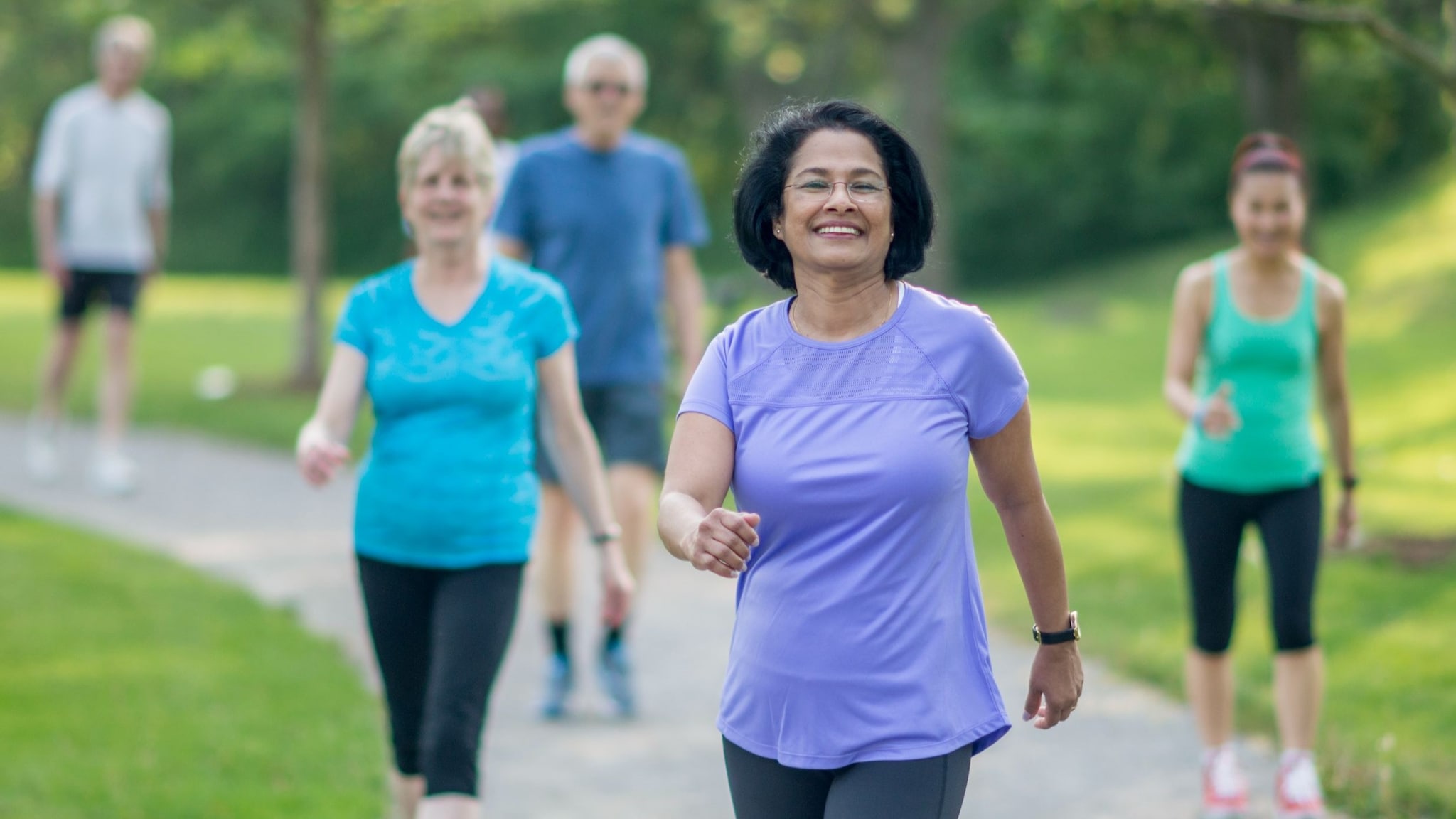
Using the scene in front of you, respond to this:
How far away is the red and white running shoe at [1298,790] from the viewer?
503 cm

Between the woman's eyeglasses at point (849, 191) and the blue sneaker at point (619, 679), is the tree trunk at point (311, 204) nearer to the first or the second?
the blue sneaker at point (619, 679)

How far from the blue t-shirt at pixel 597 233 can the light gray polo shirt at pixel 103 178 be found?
5013mm

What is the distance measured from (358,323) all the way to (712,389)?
151 cm

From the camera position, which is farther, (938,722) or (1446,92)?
(1446,92)

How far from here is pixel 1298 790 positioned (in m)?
5.06

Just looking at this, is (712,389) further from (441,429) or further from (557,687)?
(557,687)

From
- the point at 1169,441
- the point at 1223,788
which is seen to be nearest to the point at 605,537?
the point at 1223,788

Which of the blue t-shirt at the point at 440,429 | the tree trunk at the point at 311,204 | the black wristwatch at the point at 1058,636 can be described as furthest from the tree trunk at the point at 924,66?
the black wristwatch at the point at 1058,636

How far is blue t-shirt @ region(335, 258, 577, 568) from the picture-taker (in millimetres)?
4289

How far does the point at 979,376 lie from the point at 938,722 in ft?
1.92

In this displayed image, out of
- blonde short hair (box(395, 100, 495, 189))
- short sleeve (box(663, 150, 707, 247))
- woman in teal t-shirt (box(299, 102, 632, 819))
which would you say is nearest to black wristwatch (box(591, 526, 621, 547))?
woman in teal t-shirt (box(299, 102, 632, 819))

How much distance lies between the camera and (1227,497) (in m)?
5.33

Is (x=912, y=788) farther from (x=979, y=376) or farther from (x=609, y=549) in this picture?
(x=609, y=549)

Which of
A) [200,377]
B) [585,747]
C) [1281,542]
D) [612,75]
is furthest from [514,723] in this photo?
[200,377]
